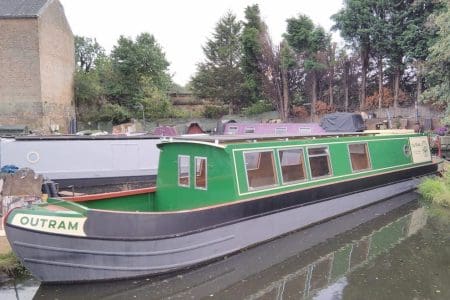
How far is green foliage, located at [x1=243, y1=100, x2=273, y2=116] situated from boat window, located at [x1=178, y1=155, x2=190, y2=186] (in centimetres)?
2491

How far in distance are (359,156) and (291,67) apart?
20.2 metres

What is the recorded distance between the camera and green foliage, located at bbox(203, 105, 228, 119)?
33.8m

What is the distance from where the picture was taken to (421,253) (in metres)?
7.32

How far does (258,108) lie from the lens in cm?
3231

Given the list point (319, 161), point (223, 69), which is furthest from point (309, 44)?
point (319, 161)

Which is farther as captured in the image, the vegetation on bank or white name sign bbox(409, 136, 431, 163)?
white name sign bbox(409, 136, 431, 163)

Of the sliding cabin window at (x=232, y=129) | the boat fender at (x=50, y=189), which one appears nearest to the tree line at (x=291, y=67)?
the sliding cabin window at (x=232, y=129)

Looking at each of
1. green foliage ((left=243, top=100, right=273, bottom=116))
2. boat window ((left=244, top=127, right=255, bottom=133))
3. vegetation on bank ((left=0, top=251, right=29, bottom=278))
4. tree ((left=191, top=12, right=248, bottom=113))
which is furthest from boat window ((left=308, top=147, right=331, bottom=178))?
tree ((left=191, top=12, right=248, bottom=113))

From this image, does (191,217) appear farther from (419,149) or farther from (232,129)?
(232,129)

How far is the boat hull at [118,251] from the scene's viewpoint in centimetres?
560

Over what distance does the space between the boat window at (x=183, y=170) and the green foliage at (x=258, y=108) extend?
2491cm

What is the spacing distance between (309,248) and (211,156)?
2.42 m

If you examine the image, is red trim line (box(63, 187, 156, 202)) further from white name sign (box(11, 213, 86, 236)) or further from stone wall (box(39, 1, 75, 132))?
stone wall (box(39, 1, 75, 132))

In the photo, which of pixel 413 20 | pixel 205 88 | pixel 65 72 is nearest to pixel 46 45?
pixel 65 72
